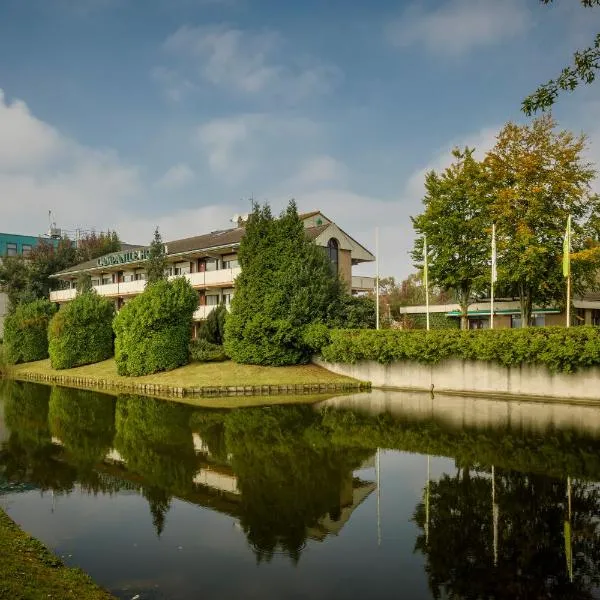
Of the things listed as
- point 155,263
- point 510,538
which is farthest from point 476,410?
point 155,263

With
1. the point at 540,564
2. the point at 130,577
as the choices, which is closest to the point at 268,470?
the point at 130,577

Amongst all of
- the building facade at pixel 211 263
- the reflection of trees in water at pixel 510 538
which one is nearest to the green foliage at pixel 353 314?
the building facade at pixel 211 263

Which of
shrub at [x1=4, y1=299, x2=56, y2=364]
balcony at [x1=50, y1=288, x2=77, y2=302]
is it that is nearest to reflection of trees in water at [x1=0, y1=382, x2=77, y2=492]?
shrub at [x1=4, y1=299, x2=56, y2=364]

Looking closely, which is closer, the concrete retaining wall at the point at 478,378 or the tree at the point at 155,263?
the concrete retaining wall at the point at 478,378

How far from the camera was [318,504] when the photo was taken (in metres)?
13.4

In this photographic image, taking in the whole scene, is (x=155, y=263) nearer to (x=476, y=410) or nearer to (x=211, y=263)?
(x=211, y=263)

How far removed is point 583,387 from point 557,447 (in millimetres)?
12558

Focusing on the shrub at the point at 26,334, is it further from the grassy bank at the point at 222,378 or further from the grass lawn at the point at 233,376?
the grass lawn at the point at 233,376

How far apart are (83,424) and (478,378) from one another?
21594 millimetres

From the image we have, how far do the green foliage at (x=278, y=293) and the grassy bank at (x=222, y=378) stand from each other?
139 centimetres

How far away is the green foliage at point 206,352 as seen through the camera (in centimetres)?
4316

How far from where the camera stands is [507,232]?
40.3m

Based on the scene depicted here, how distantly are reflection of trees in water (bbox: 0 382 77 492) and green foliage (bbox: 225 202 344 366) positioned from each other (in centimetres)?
1415

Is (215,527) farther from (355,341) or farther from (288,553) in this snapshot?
(355,341)
